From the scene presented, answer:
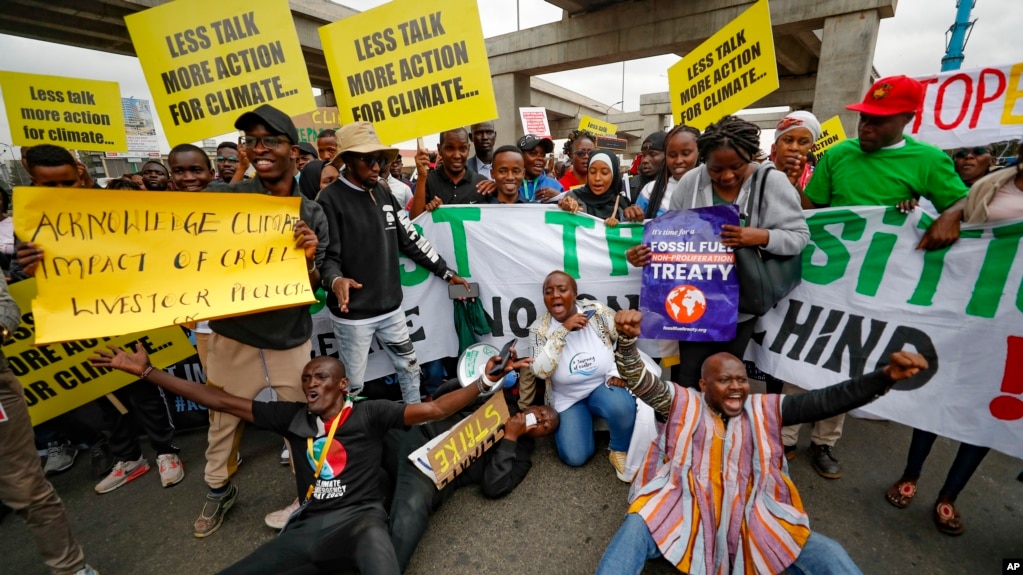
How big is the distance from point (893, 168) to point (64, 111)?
7389mm

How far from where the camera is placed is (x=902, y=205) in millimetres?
2545

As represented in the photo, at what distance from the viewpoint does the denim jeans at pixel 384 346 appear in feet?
9.97

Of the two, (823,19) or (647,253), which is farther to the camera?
(823,19)

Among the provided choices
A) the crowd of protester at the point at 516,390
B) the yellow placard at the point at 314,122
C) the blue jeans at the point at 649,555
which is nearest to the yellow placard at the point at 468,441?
the crowd of protester at the point at 516,390

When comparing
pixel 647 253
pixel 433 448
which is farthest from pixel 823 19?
pixel 433 448

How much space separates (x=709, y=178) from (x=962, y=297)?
1.45 meters

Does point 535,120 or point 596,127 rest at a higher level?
point 535,120

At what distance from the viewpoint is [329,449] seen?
2.30m

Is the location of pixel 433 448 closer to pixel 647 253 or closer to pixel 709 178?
pixel 647 253

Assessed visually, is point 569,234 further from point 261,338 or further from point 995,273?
point 995,273

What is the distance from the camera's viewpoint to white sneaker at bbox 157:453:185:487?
122 inches

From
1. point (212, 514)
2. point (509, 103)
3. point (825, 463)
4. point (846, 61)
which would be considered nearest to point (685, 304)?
point (825, 463)

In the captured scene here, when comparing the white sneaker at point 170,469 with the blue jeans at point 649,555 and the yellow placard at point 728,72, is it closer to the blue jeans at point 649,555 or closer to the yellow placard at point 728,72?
the blue jeans at point 649,555

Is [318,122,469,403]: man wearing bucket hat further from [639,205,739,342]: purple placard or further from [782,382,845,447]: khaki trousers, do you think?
[782,382,845,447]: khaki trousers
